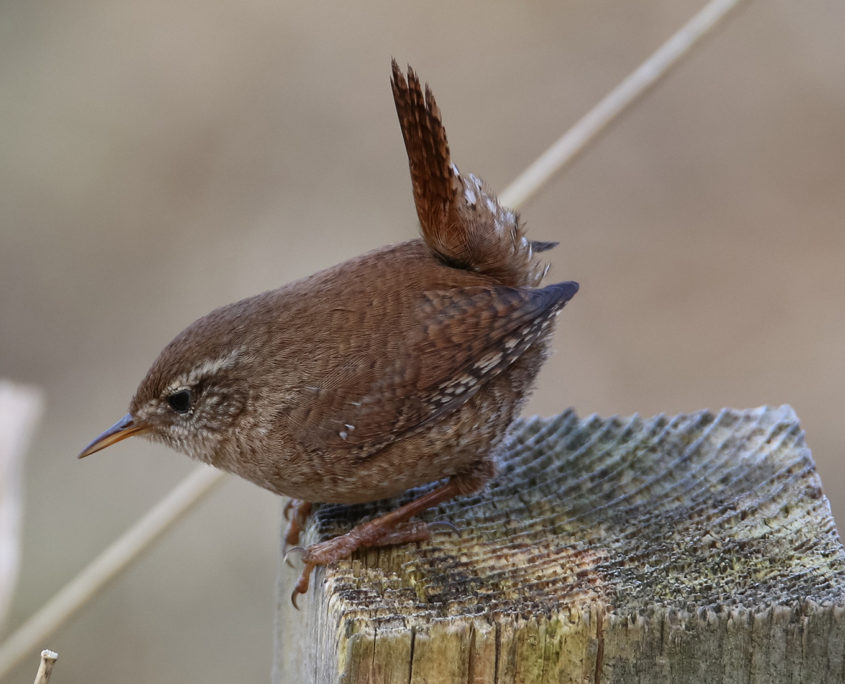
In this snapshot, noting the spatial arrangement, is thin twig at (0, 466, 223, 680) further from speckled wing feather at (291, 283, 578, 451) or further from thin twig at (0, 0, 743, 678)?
speckled wing feather at (291, 283, 578, 451)

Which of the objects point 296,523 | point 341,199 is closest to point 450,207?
point 296,523

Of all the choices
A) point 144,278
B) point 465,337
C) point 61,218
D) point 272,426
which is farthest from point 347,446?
point 61,218

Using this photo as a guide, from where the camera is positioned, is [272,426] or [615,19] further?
[615,19]

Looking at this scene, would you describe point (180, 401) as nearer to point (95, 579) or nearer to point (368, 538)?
point (95, 579)

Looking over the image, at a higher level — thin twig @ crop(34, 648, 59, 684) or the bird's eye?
the bird's eye

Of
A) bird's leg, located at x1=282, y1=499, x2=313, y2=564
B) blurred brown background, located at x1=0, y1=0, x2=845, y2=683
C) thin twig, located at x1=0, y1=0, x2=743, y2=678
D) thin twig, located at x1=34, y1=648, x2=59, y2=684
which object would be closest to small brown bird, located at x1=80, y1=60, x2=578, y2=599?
thin twig, located at x1=0, y1=0, x2=743, y2=678

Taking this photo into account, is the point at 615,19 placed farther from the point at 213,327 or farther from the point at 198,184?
the point at 213,327
